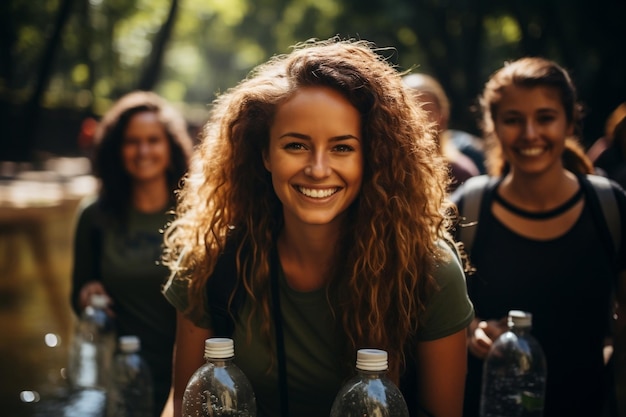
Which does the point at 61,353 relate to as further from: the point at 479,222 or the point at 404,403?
the point at 404,403

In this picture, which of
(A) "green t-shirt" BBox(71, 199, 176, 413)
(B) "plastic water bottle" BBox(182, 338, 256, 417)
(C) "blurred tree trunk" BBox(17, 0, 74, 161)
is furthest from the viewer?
(C) "blurred tree trunk" BBox(17, 0, 74, 161)

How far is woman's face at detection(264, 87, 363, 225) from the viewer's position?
2816 mm

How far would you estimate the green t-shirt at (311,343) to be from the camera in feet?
9.10

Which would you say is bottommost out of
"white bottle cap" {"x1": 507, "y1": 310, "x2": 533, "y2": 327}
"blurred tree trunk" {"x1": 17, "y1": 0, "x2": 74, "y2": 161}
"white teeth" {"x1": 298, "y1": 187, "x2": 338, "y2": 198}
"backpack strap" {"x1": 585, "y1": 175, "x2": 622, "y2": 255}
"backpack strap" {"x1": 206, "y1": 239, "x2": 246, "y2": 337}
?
"white bottle cap" {"x1": 507, "y1": 310, "x2": 533, "y2": 327}

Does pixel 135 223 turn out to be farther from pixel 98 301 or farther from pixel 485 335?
pixel 485 335

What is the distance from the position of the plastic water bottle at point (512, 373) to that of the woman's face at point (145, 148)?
2.54 meters

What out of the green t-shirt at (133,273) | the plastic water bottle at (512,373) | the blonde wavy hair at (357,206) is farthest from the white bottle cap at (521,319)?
the green t-shirt at (133,273)

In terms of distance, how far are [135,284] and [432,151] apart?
2261 millimetres

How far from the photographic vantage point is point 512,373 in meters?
3.60

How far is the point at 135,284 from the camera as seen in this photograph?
4.85 m

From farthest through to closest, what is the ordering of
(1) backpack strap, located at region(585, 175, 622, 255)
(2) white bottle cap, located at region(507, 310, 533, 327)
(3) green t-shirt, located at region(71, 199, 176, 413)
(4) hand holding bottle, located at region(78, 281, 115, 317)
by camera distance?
(4) hand holding bottle, located at region(78, 281, 115, 317)
(3) green t-shirt, located at region(71, 199, 176, 413)
(1) backpack strap, located at region(585, 175, 622, 255)
(2) white bottle cap, located at region(507, 310, 533, 327)

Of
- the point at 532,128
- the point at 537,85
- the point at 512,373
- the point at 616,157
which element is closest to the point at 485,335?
the point at 512,373

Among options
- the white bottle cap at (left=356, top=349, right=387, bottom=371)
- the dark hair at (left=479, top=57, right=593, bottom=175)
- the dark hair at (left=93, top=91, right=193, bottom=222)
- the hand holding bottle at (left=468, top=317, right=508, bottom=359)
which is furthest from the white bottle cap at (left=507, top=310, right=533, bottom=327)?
the dark hair at (left=93, top=91, right=193, bottom=222)

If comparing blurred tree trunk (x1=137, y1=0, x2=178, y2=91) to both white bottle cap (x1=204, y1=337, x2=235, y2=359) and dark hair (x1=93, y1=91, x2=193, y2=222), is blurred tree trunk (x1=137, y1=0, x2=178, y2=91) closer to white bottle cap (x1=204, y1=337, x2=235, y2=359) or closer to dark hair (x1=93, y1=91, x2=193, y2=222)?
dark hair (x1=93, y1=91, x2=193, y2=222)
